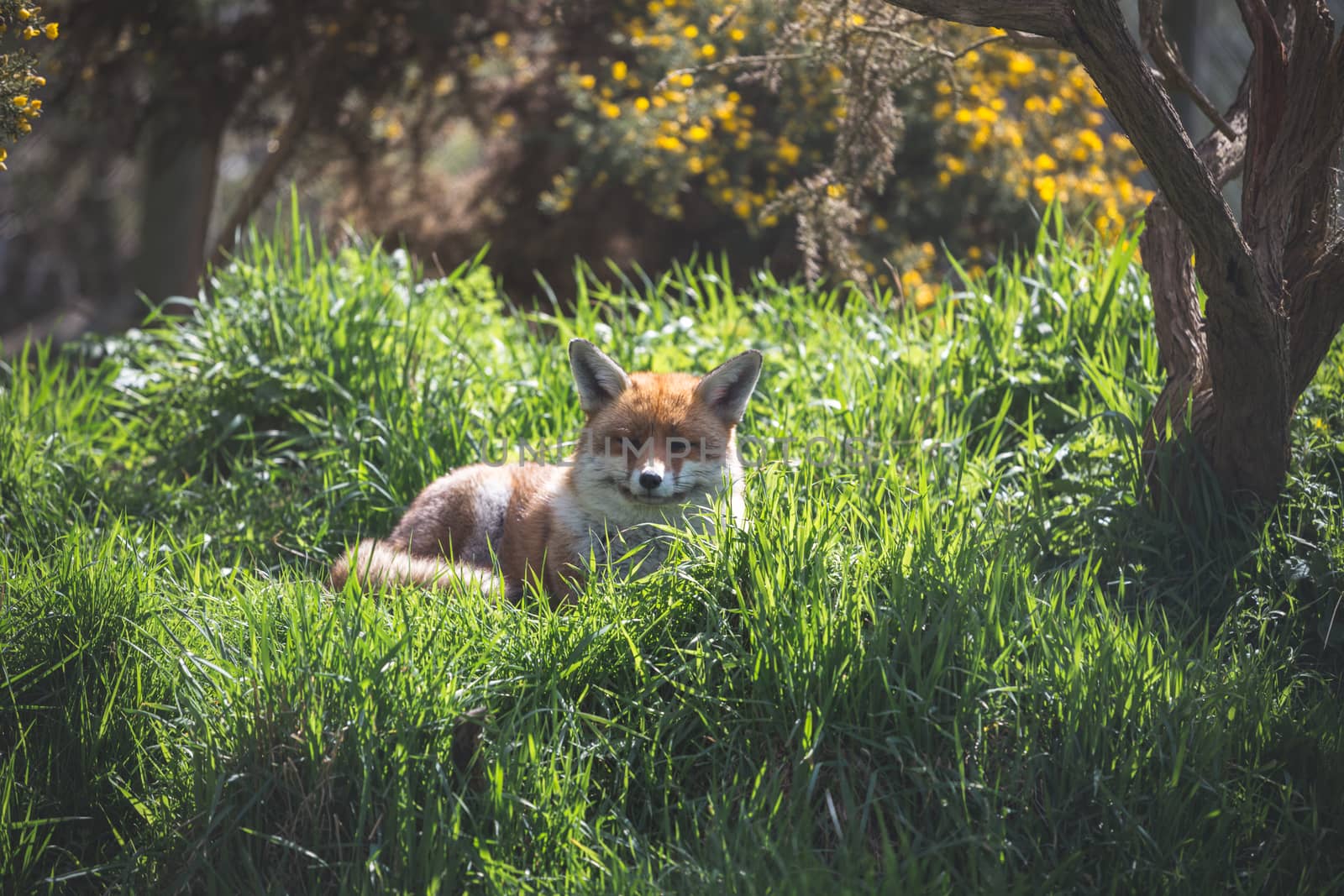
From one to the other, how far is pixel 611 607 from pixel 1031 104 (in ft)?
18.7

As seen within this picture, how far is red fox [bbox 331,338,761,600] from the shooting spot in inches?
153

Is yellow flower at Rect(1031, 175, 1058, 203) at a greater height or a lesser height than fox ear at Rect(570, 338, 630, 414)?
greater

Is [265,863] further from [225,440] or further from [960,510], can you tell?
[225,440]

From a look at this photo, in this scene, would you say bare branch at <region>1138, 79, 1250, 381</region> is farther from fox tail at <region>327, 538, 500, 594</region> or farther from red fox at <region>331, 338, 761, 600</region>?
fox tail at <region>327, 538, 500, 594</region>

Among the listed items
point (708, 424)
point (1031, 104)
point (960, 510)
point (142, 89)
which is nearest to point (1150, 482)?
point (960, 510)

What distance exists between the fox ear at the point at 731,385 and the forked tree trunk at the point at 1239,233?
4.41ft

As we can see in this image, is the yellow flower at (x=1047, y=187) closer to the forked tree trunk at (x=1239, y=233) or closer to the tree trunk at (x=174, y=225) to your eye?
the forked tree trunk at (x=1239, y=233)

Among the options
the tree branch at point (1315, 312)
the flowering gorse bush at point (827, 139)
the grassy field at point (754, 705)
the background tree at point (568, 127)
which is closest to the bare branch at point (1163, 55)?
the tree branch at point (1315, 312)

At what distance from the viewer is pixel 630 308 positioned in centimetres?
816

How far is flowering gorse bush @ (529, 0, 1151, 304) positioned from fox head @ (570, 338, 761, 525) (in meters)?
2.87

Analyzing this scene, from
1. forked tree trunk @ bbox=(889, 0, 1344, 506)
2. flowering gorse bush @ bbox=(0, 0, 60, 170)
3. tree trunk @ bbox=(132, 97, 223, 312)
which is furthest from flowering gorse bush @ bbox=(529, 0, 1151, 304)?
flowering gorse bush @ bbox=(0, 0, 60, 170)

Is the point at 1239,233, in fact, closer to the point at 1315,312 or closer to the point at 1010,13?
the point at 1315,312

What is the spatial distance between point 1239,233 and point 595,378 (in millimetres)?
2336

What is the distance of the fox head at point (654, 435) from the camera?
12.9 feet
